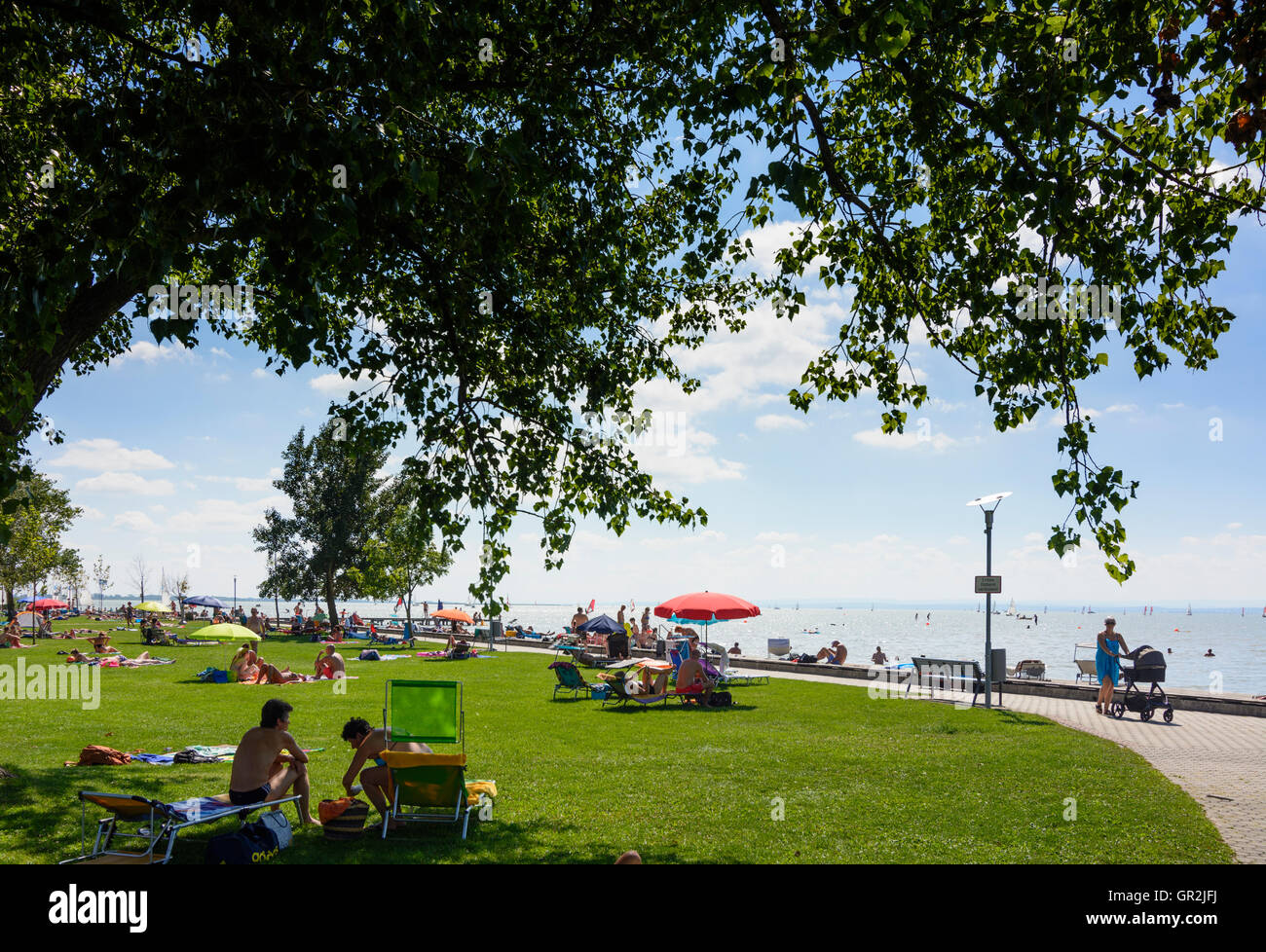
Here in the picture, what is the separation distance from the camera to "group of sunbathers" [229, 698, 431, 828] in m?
7.30

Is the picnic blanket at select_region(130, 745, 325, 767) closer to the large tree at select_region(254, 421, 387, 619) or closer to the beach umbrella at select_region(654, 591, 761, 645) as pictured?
the beach umbrella at select_region(654, 591, 761, 645)

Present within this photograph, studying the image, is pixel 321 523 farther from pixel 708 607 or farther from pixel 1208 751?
pixel 1208 751

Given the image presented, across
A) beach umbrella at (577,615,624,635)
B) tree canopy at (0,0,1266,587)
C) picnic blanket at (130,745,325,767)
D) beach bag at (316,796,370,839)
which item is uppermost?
tree canopy at (0,0,1266,587)

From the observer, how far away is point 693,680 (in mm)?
18672

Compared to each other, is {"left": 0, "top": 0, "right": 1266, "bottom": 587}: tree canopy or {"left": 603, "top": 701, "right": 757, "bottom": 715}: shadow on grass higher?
{"left": 0, "top": 0, "right": 1266, "bottom": 587}: tree canopy

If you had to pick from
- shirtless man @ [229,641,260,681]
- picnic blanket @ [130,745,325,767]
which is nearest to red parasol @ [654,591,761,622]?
shirtless man @ [229,641,260,681]

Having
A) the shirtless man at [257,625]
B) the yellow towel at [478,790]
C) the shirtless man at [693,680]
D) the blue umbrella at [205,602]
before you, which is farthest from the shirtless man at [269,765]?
the blue umbrella at [205,602]

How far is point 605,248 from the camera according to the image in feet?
30.8

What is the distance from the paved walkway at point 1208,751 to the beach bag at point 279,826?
812cm

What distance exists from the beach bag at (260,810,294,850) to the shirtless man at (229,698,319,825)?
0.45 m

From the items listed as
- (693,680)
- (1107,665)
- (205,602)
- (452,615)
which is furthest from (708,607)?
(205,602)

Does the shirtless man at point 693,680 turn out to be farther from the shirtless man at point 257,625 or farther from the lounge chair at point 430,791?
the shirtless man at point 257,625
